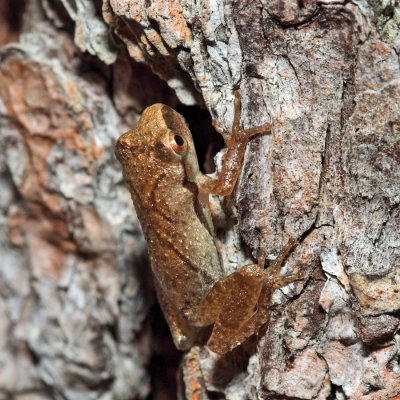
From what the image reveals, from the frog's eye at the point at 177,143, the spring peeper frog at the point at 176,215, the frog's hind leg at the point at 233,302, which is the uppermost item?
the frog's eye at the point at 177,143

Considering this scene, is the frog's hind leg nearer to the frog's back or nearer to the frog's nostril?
the frog's back

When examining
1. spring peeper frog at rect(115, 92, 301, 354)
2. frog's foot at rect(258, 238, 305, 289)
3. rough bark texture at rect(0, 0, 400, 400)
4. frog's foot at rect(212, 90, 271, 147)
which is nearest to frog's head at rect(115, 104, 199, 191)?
spring peeper frog at rect(115, 92, 301, 354)

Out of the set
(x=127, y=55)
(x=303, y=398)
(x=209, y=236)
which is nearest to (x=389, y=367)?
(x=303, y=398)

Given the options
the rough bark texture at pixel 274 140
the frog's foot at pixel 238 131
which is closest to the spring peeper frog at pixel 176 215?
the rough bark texture at pixel 274 140

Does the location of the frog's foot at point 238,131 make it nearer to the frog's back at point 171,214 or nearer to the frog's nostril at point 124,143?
the frog's back at point 171,214

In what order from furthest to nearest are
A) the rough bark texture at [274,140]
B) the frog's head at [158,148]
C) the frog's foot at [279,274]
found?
the frog's head at [158,148] < the frog's foot at [279,274] < the rough bark texture at [274,140]

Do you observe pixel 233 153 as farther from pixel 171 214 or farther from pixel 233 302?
pixel 233 302
